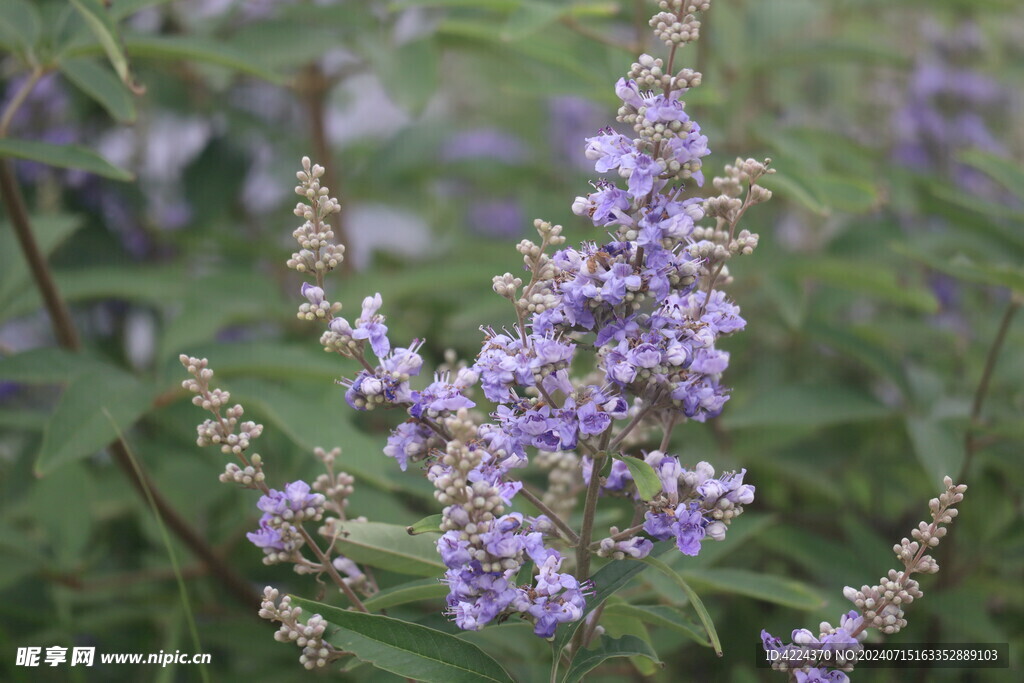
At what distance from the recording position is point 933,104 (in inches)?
162

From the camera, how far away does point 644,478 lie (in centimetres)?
133

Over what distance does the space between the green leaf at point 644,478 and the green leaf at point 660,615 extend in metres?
0.29

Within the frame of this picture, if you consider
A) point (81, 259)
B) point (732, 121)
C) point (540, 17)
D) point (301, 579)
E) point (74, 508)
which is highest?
point (540, 17)

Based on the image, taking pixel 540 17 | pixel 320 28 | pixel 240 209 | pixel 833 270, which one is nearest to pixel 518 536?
pixel 540 17

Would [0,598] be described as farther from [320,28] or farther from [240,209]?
[320,28]

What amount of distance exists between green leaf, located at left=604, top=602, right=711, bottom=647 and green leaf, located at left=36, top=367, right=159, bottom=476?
109 centimetres

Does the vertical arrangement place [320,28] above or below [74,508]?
above

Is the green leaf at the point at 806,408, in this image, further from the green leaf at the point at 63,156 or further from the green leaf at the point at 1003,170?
the green leaf at the point at 63,156

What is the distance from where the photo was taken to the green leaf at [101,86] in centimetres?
234

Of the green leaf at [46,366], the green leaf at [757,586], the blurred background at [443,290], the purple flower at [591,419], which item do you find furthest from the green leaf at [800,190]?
the green leaf at [46,366]

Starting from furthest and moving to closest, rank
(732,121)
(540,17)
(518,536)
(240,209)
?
1. (240,209)
2. (732,121)
3. (540,17)
4. (518,536)

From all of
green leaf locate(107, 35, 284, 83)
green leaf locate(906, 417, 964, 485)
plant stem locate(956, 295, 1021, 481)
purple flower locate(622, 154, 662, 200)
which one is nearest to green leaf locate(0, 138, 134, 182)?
green leaf locate(107, 35, 284, 83)

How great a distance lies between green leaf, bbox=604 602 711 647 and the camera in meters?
1.55

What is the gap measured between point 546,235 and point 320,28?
7.54 ft
